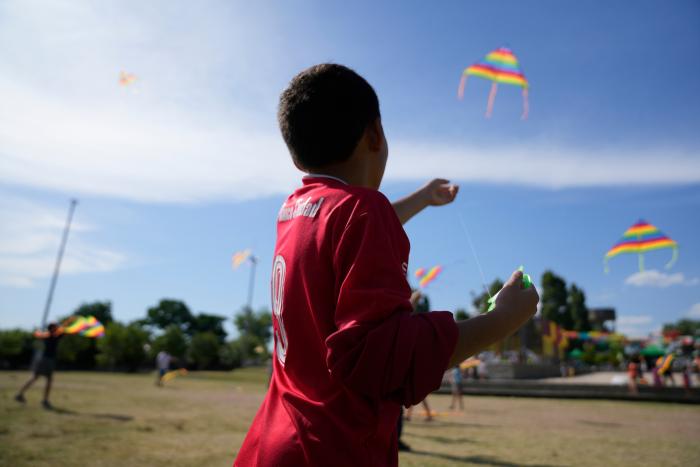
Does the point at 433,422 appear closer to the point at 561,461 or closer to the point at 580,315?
the point at 561,461

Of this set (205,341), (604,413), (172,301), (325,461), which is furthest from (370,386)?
(172,301)

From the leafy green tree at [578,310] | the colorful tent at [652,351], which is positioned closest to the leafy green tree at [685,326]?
the leafy green tree at [578,310]

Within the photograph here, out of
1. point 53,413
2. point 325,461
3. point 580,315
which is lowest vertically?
point 53,413

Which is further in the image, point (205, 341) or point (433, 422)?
point (205, 341)

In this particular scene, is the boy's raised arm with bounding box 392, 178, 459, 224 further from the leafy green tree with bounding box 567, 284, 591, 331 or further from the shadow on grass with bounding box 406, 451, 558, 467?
the leafy green tree with bounding box 567, 284, 591, 331

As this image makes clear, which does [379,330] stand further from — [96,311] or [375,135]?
[96,311]

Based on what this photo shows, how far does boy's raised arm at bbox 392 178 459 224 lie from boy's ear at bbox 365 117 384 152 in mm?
703

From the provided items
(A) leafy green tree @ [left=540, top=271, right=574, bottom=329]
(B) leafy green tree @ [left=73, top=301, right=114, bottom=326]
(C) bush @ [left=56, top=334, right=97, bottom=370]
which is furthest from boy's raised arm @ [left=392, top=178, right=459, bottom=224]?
(B) leafy green tree @ [left=73, top=301, right=114, bottom=326]

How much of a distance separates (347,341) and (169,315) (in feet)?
339

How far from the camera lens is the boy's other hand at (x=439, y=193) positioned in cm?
218

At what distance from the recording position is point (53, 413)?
9500mm

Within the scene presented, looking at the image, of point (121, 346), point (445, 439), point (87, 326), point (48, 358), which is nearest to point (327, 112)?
point (445, 439)

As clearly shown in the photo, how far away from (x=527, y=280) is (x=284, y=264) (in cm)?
68

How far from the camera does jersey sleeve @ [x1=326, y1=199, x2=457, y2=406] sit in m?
1.01
